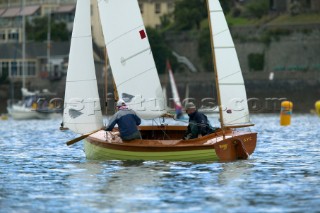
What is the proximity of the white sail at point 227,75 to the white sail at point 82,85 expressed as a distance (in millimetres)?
3438

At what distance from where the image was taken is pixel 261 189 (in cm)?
2383

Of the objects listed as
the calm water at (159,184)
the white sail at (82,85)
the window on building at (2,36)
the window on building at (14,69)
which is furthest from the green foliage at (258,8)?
the white sail at (82,85)

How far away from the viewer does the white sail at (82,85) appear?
32.2 meters

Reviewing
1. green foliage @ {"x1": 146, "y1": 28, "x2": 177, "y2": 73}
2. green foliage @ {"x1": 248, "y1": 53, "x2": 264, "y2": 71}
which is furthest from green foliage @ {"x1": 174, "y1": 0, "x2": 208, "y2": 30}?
green foliage @ {"x1": 248, "y1": 53, "x2": 264, "y2": 71}

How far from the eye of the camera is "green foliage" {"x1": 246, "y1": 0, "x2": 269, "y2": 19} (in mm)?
127250

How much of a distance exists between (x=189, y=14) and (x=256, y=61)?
1128 centimetres

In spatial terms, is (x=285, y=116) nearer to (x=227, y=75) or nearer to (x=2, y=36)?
(x=227, y=75)

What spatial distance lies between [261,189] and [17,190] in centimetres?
476

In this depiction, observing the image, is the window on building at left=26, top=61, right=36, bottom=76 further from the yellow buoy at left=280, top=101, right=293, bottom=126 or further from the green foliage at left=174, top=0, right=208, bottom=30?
the yellow buoy at left=280, top=101, right=293, bottom=126

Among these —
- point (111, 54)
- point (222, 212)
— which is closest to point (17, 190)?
point (222, 212)

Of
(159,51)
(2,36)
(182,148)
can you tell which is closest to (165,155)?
(182,148)

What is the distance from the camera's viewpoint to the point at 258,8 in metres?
127

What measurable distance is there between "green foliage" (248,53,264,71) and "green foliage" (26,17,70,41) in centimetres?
2318

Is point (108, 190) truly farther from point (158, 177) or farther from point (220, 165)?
point (220, 165)
